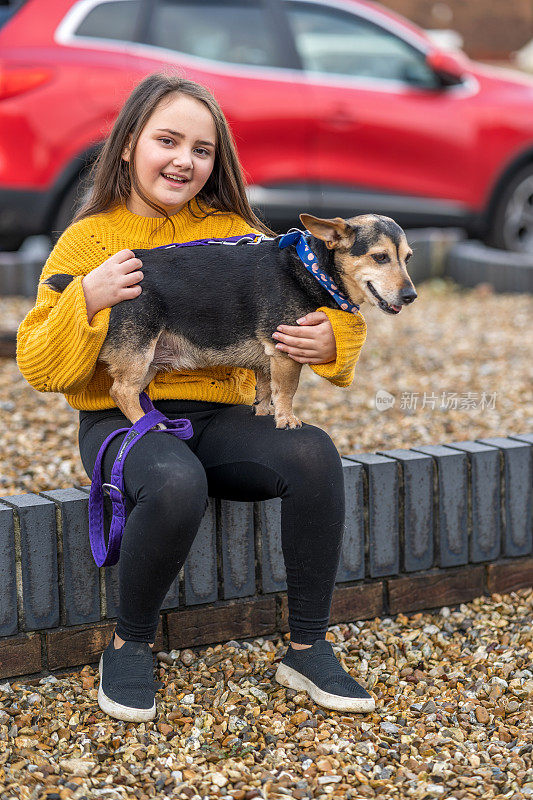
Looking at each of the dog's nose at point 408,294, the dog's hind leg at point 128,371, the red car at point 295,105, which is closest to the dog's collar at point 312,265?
the dog's nose at point 408,294

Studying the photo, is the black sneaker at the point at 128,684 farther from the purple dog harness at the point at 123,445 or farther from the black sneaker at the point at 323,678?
the black sneaker at the point at 323,678

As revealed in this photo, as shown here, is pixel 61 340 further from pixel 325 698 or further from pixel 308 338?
pixel 325 698

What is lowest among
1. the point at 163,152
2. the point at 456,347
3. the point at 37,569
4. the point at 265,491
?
the point at 456,347

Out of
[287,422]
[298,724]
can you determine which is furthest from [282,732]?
[287,422]

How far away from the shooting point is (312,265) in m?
2.78

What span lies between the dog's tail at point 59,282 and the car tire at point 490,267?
502cm

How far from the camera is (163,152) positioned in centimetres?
293

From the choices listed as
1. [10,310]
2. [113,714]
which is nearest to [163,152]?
[113,714]

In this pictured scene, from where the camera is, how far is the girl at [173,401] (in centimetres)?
263

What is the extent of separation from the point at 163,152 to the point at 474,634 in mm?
1658

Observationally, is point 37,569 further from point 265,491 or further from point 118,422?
point 265,491

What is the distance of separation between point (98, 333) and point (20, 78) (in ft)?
13.7

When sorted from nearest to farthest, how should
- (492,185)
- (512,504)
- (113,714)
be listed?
(113,714), (512,504), (492,185)

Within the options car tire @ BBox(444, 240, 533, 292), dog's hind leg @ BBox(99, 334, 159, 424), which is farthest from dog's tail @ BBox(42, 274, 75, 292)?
car tire @ BBox(444, 240, 533, 292)
